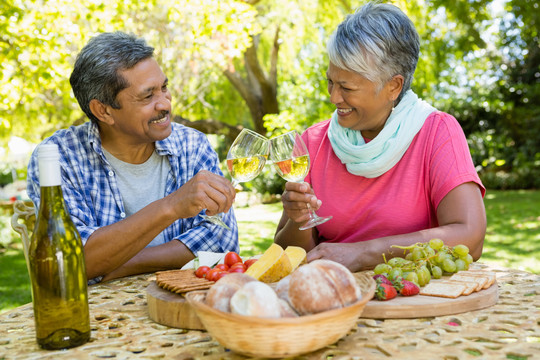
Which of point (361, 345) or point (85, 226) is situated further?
point (85, 226)

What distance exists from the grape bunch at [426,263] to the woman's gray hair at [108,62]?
5.42ft

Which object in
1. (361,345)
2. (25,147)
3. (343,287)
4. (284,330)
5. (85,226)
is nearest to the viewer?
(284,330)

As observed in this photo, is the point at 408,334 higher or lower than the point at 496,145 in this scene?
lower

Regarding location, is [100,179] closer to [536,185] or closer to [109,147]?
[109,147]

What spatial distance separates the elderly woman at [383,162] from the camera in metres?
2.38

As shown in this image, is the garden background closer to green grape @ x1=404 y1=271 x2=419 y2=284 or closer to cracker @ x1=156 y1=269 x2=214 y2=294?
cracker @ x1=156 y1=269 x2=214 y2=294

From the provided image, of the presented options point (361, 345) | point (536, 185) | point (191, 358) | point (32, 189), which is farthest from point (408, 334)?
point (536, 185)

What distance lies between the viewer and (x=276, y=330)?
1.20 metres

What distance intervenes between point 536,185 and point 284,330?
14.1 meters

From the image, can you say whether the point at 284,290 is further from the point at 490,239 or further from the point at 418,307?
the point at 490,239

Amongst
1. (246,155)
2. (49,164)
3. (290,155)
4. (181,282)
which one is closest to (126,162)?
(246,155)

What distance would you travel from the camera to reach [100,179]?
2820 millimetres

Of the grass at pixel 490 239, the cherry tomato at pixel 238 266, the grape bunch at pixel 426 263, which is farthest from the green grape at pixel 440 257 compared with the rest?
the grass at pixel 490 239

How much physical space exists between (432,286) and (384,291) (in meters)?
0.21
